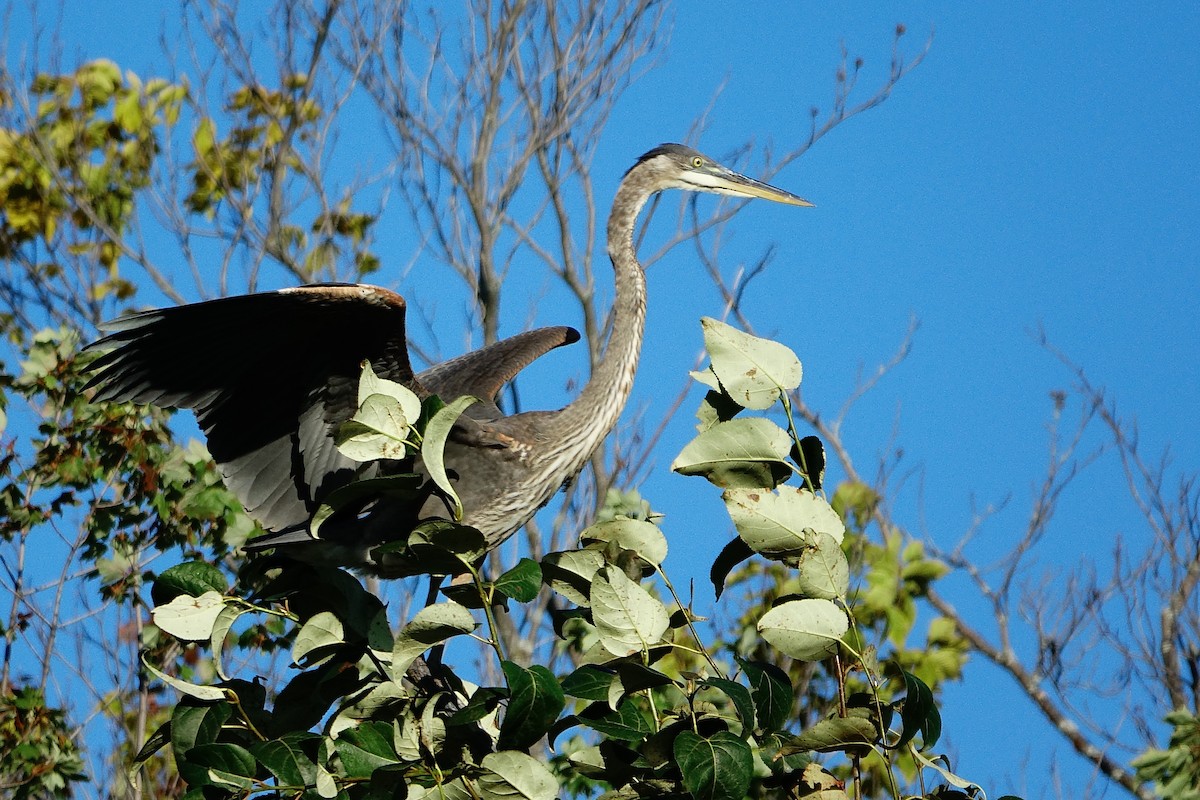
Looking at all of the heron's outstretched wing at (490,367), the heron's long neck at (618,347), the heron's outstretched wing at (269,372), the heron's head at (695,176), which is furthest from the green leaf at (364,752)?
the heron's head at (695,176)

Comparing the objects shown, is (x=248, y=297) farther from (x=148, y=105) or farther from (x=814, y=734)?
(x=148, y=105)

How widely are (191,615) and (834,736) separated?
0.99 m

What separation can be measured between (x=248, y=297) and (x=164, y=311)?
218 mm

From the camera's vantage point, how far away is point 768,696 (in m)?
1.82

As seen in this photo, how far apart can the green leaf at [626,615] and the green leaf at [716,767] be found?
0.49 ft

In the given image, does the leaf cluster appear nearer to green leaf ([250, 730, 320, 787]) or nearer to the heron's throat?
green leaf ([250, 730, 320, 787])

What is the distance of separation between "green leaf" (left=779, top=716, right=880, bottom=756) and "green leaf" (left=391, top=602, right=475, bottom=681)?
1.54 ft

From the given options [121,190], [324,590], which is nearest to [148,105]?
[121,190]

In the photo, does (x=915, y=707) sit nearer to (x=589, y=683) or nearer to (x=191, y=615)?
(x=589, y=683)

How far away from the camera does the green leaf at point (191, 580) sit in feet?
6.95

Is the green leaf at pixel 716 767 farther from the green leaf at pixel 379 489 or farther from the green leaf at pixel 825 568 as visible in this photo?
the green leaf at pixel 379 489

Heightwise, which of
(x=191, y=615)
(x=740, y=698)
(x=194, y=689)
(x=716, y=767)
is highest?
(x=191, y=615)

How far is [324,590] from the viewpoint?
7.23 feet

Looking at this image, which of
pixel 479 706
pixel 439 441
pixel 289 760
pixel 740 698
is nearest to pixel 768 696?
pixel 740 698
